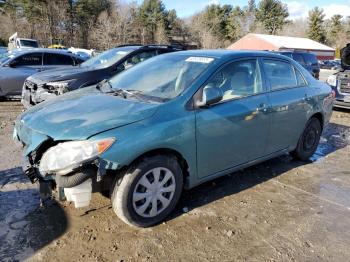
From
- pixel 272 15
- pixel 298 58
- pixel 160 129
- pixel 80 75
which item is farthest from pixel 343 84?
pixel 272 15

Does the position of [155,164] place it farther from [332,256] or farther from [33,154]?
[332,256]

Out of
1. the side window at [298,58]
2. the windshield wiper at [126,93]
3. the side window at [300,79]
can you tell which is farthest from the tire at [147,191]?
the side window at [298,58]

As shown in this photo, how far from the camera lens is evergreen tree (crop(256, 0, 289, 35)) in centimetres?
8075

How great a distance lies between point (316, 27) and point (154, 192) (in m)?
81.3

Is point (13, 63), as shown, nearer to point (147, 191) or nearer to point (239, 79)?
point (239, 79)

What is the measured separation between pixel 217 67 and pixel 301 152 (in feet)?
7.78

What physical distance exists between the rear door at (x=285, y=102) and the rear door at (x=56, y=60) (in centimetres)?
766

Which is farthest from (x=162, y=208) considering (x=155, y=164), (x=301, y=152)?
(x=301, y=152)

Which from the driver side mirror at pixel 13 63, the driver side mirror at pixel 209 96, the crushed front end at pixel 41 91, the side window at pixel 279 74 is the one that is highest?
the driver side mirror at pixel 13 63

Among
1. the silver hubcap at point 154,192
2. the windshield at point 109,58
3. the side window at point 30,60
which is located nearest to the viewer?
the silver hubcap at point 154,192

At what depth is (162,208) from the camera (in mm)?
3479

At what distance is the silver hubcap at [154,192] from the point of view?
3.27 m

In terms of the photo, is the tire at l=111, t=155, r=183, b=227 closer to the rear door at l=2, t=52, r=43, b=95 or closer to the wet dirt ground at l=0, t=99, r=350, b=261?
the wet dirt ground at l=0, t=99, r=350, b=261

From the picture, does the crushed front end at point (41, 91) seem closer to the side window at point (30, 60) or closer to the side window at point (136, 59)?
the side window at point (136, 59)
